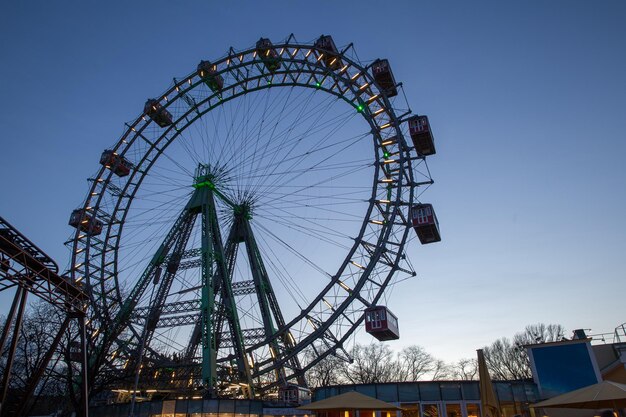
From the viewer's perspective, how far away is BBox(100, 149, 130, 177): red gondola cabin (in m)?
33.4

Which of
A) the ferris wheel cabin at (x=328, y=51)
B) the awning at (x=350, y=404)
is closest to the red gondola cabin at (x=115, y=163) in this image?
the ferris wheel cabin at (x=328, y=51)

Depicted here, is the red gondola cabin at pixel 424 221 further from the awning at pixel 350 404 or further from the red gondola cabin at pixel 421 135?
the awning at pixel 350 404

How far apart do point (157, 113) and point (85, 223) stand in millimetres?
9554

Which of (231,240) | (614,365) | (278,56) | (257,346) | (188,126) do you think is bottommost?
(614,365)

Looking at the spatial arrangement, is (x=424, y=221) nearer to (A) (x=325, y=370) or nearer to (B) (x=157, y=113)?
(B) (x=157, y=113)

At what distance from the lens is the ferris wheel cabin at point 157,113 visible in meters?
32.8

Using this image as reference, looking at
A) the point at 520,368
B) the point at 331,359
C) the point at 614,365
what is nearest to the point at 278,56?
the point at 614,365

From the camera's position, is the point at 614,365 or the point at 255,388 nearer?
the point at 614,365

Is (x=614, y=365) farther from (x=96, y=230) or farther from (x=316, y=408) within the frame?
(x=96, y=230)

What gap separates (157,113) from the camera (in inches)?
1293

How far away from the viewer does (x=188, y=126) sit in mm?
32875

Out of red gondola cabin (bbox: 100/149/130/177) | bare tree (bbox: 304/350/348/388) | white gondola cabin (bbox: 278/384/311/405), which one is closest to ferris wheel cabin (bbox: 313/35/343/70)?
red gondola cabin (bbox: 100/149/130/177)

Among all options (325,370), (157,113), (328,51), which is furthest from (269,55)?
(325,370)

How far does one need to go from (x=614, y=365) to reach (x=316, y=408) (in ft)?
51.1
